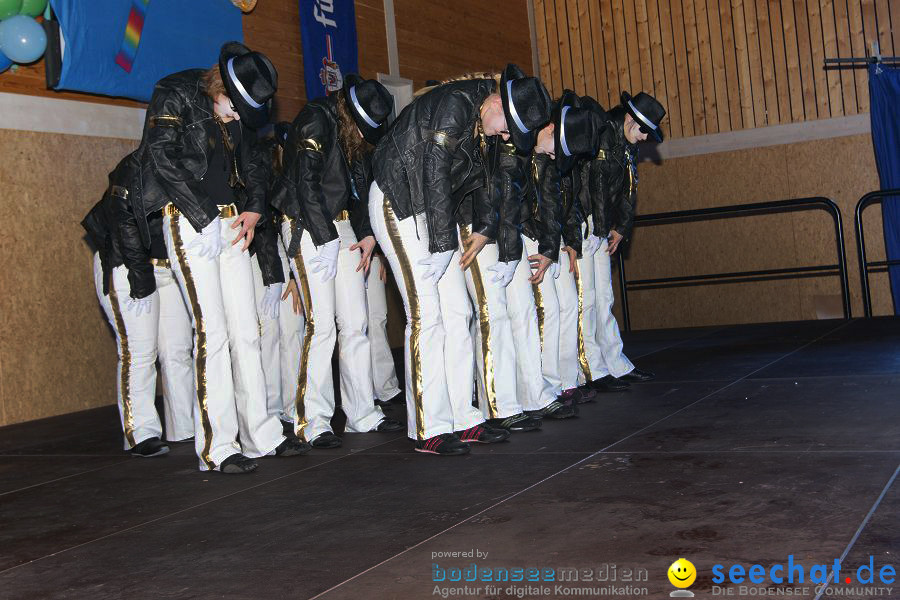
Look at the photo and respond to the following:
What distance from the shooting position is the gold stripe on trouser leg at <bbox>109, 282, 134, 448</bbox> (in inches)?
195

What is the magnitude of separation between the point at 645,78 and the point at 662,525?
995 cm

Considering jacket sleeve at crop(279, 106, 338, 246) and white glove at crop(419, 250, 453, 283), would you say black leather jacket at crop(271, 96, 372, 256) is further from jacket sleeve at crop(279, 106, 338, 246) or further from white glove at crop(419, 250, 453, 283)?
white glove at crop(419, 250, 453, 283)

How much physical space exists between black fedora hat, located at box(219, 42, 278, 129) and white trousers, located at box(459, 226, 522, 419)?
115 cm

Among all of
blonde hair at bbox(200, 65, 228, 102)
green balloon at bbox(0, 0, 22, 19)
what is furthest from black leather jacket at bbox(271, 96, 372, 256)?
green balloon at bbox(0, 0, 22, 19)

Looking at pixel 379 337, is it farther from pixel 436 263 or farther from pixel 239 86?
pixel 239 86

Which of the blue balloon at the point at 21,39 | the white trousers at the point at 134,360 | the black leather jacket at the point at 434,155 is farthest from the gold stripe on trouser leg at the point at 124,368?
the blue balloon at the point at 21,39

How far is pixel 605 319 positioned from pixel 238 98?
113 inches

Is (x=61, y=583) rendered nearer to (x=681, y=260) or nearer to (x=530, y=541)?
(x=530, y=541)

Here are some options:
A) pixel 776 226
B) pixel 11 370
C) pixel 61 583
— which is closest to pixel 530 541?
pixel 61 583

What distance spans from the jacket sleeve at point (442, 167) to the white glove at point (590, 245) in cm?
190

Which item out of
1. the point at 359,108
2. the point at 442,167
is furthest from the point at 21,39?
the point at 442,167

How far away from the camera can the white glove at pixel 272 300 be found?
5090 mm

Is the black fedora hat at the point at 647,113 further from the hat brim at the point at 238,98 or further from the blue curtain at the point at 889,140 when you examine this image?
the blue curtain at the point at 889,140

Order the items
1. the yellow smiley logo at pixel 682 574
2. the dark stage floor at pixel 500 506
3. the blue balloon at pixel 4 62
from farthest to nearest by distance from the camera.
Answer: the blue balloon at pixel 4 62 < the dark stage floor at pixel 500 506 < the yellow smiley logo at pixel 682 574
